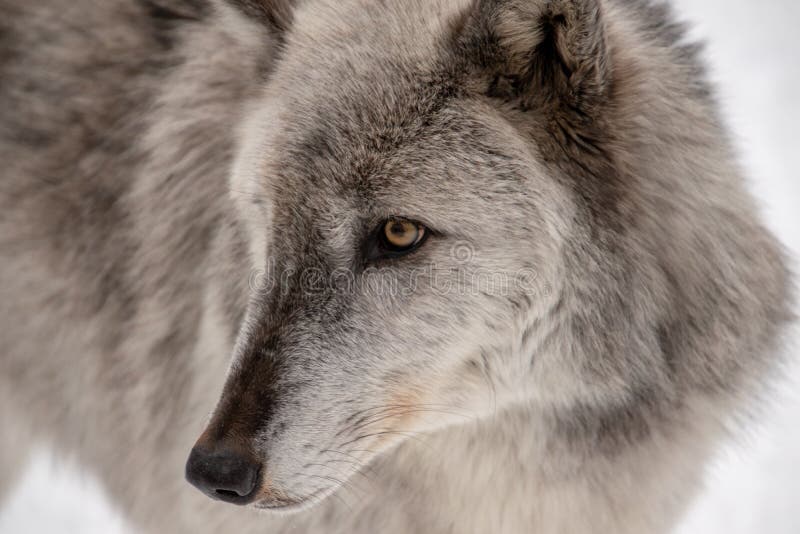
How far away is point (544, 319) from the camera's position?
7.18 feet

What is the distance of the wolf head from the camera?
2.09 m

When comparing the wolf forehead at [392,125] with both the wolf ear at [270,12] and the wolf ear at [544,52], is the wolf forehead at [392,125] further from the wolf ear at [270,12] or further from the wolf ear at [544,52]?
the wolf ear at [270,12]

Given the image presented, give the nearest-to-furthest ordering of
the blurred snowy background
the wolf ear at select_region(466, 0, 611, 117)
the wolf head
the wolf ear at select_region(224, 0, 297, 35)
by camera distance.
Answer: the wolf ear at select_region(466, 0, 611, 117)
the wolf head
the wolf ear at select_region(224, 0, 297, 35)
the blurred snowy background

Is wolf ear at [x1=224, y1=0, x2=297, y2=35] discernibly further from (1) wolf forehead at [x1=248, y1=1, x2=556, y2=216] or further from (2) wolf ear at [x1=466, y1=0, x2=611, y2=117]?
(2) wolf ear at [x1=466, y1=0, x2=611, y2=117]

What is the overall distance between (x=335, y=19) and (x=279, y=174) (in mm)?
467

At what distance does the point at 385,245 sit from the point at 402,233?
53 mm

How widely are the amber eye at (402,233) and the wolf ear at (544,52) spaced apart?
37 cm

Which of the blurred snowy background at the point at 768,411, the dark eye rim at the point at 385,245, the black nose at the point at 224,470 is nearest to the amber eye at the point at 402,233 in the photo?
the dark eye rim at the point at 385,245

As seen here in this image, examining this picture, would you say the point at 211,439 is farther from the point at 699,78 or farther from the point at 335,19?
the point at 699,78

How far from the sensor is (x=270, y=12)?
244cm

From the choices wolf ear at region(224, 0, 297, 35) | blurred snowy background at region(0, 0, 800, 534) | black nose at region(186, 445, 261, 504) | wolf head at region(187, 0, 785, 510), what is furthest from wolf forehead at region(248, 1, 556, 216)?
blurred snowy background at region(0, 0, 800, 534)

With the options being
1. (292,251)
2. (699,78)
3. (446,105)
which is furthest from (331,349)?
(699,78)

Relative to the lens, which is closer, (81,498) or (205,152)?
(205,152)

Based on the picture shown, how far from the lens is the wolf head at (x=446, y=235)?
6.85ft
